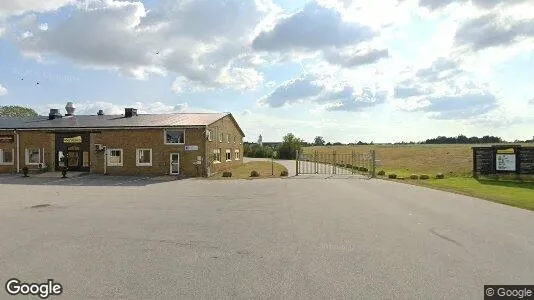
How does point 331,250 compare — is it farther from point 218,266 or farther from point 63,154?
point 63,154

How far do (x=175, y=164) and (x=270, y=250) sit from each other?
2851cm

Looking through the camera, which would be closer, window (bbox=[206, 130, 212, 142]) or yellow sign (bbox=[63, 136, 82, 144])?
window (bbox=[206, 130, 212, 142])

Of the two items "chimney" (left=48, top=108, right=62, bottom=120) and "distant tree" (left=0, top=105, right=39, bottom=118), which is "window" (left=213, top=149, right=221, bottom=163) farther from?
"distant tree" (left=0, top=105, right=39, bottom=118)

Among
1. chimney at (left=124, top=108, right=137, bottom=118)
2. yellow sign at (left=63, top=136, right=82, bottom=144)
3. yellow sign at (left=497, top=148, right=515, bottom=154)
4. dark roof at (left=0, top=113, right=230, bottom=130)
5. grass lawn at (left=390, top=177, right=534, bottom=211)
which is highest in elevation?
chimney at (left=124, top=108, right=137, bottom=118)

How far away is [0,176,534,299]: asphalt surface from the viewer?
6.59m

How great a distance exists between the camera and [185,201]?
60.5ft

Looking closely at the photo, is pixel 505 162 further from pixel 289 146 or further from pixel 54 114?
pixel 289 146

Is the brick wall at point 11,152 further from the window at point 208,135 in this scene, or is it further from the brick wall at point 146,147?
the window at point 208,135

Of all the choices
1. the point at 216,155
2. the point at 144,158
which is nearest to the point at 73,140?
the point at 144,158

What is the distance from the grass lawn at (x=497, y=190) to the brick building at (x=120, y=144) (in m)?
18.3

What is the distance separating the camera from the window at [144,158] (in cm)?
3678

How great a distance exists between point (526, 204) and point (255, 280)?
1417 centimetres

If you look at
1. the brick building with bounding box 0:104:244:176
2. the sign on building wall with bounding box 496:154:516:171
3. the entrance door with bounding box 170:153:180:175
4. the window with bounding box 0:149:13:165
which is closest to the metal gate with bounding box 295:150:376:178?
the brick building with bounding box 0:104:244:176

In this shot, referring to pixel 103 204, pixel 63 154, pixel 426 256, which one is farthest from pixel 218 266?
pixel 63 154
